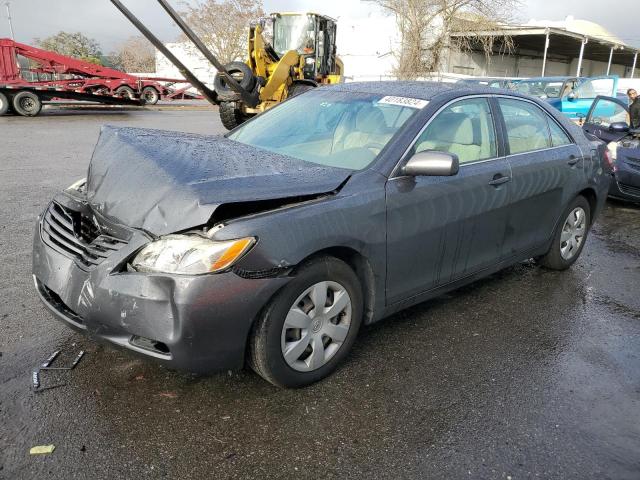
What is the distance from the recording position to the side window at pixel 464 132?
11.4 ft

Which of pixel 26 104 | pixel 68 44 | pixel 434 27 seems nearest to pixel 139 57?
pixel 68 44

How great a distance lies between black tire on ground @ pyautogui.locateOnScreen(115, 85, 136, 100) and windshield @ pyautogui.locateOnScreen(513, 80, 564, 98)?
46.8ft

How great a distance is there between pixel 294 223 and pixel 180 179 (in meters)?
0.61

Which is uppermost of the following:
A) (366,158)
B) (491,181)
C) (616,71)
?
(366,158)

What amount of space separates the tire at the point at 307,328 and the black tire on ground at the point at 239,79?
9.58 meters

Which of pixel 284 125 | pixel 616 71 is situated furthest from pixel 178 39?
pixel 284 125

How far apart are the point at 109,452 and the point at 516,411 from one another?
202cm

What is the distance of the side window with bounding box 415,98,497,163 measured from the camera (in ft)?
11.4

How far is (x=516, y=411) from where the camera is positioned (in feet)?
9.32

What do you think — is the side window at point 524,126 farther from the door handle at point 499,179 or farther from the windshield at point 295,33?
the windshield at point 295,33

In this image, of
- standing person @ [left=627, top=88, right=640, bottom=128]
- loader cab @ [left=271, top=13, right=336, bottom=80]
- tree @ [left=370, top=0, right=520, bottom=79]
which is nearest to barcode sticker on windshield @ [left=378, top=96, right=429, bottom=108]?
standing person @ [left=627, top=88, right=640, bottom=128]

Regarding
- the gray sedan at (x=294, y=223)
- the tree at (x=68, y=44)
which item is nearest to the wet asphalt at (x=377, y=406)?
the gray sedan at (x=294, y=223)

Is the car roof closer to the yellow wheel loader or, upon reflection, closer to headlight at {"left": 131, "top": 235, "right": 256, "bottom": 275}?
headlight at {"left": 131, "top": 235, "right": 256, "bottom": 275}

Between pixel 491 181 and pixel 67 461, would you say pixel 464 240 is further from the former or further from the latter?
pixel 67 461
